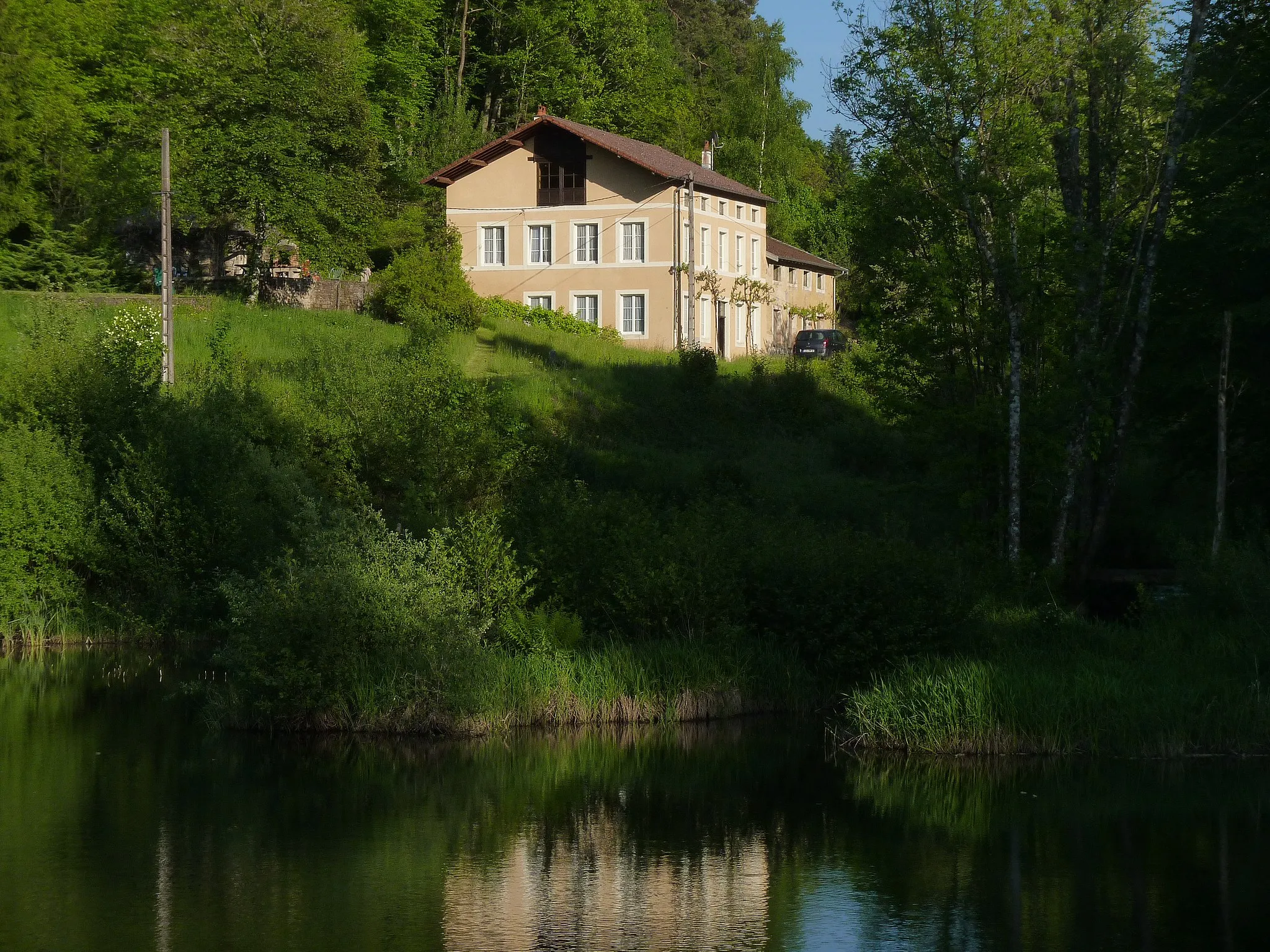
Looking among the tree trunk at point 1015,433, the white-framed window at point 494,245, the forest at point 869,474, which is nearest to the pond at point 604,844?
the forest at point 869,474

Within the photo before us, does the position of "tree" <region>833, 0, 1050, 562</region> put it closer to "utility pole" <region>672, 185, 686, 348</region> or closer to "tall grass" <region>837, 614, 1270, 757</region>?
"tall grass" <region>837, 614, 1270, 757</region>

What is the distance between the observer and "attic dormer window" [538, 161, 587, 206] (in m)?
59.0

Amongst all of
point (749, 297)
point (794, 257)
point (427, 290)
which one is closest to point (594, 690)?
point (427, 290)

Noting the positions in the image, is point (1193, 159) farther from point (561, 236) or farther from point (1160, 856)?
point (561, 236)

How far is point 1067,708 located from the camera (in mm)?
18250

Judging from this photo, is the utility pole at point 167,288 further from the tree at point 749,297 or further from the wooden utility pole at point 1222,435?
the tree at point 749,297

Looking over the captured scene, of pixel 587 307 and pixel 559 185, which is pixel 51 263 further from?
pixel 587 307

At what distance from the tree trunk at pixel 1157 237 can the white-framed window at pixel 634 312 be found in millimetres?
34126

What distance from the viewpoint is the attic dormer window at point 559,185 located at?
59.0m

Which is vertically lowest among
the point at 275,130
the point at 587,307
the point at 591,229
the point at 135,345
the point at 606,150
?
the point at 135,345

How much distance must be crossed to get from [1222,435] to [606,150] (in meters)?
37.5

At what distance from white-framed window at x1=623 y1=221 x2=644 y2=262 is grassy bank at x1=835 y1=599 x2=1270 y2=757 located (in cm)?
4090

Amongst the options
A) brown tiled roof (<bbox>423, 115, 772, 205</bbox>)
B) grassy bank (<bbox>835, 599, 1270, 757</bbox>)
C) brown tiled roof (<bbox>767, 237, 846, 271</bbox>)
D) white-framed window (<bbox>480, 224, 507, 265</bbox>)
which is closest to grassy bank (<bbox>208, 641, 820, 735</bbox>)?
grassy bank (<bbox>835, 599, 1270, 757</bbox>)

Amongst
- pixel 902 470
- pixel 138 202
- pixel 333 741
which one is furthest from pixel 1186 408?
pixel 138 202
